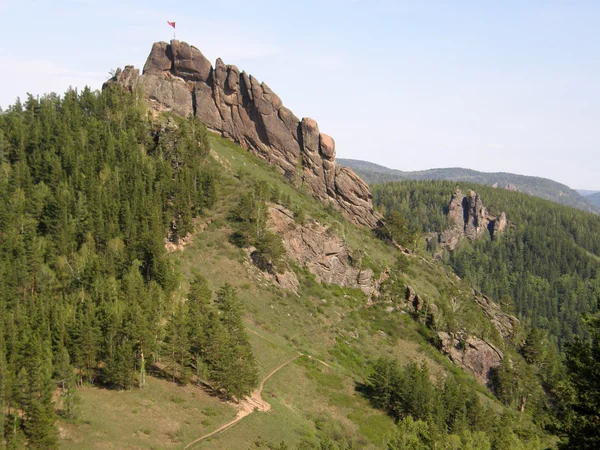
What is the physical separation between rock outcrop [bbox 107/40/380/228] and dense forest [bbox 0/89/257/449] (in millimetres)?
17029

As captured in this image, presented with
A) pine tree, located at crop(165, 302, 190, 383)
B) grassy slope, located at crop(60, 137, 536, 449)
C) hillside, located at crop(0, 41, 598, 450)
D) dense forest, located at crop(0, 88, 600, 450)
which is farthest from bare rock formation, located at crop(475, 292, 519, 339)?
pine tree, located at crop(165, 302, 190, 383)

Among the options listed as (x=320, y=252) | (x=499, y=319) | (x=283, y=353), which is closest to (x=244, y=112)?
(x=320, y=252)

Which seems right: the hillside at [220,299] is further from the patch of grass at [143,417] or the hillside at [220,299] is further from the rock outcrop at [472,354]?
the rock outcrop at [472,354]

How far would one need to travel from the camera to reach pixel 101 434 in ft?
A: 127

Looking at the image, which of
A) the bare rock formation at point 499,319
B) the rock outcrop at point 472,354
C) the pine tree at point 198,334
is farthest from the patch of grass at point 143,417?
the bare rock formation at point 499,319

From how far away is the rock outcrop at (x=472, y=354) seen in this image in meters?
95.6

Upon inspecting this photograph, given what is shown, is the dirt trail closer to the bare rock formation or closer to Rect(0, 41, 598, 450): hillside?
Rect(0, 41, 598, 450): hillside

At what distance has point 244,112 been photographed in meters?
123

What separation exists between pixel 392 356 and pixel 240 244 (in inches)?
1274

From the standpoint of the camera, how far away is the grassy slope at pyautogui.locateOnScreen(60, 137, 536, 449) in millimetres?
42625

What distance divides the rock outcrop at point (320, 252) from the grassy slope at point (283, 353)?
104 inches

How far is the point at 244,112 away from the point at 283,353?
2792 inches

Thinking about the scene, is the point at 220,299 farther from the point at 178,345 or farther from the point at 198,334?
the point at 178,345

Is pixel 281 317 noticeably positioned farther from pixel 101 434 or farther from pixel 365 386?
pixel 101 434
